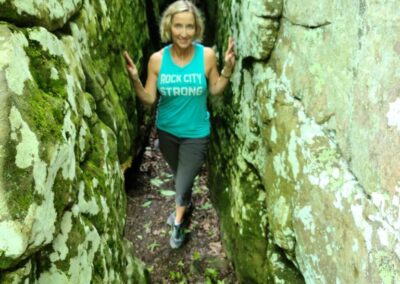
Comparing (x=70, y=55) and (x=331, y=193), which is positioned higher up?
(x=70, y=55)

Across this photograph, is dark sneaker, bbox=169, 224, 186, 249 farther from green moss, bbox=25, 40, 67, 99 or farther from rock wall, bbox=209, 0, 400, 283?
green moss, bbox=25, 40, 67, 99

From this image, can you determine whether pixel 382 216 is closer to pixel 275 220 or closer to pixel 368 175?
pixel 368 175

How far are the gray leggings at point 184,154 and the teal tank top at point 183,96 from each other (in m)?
0.09

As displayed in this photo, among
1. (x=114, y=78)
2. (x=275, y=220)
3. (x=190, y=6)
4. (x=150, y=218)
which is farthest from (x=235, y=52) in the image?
(x=150, y=218)

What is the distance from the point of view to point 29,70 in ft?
8.60

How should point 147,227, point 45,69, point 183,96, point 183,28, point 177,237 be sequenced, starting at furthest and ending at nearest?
point 147,227 < point 177,237 < point 183,96 < point 183,28 < point 45,69

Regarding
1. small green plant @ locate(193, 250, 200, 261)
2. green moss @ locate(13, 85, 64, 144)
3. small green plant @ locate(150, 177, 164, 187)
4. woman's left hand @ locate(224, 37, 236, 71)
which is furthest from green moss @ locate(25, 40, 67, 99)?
small green plant @ locate(150, 177, 164, 187)

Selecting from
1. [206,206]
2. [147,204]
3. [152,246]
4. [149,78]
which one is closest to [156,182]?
[147,204]

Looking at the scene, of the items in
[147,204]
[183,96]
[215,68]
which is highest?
[215,68]

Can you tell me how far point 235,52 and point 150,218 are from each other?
9.82 ft

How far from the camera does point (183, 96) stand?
4930mm

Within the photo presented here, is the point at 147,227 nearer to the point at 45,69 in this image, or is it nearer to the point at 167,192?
the point at 167,192

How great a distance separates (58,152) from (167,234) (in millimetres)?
3947

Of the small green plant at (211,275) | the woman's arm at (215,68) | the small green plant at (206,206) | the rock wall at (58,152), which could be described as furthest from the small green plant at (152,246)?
the woman's arm at (215,68)
